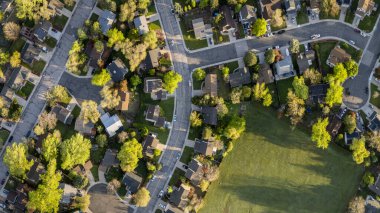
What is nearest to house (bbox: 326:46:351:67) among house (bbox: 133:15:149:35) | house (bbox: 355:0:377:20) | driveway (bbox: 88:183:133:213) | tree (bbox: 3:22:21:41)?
house (bbox: 355:0:377:20)

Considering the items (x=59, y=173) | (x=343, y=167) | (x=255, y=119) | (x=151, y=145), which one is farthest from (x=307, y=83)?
(x=59, y=173)

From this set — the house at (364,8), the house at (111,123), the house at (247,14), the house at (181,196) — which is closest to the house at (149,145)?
the house at (111,123)

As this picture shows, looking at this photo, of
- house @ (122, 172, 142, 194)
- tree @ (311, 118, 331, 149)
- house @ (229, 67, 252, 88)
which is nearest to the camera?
tree @ (311, 118, 331, 149)

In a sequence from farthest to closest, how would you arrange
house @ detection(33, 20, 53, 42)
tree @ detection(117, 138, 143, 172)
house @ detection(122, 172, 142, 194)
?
1. house @ detection(33, 20, 53, 42)
2. house @ detection(122, 172, 142, 194)
3. tree @ detection(117, 138, 143, 172)

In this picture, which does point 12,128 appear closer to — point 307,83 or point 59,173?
point 59,173

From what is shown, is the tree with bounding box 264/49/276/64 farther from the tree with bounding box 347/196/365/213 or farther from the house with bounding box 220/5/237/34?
the tree with bounding box 347/196/365/213
